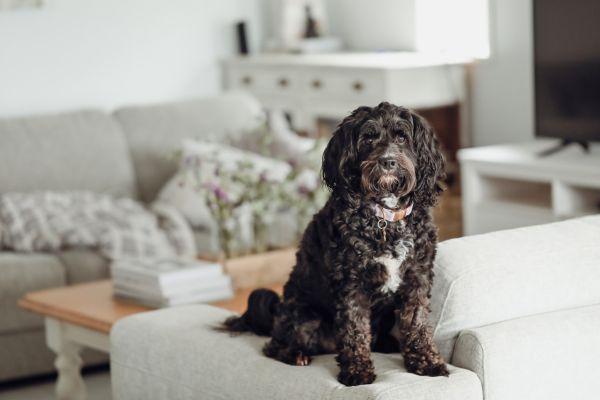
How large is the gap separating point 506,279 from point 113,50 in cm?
370

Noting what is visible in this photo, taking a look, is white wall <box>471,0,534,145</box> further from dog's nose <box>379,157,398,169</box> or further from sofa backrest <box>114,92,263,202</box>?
dog's nose <box>379,157,398,169</box>

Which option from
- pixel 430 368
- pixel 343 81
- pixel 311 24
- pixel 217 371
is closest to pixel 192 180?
pixel 343 81

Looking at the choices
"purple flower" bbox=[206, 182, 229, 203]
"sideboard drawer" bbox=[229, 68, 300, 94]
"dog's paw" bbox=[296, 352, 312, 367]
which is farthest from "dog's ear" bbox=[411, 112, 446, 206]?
"sideboard drawer" bbox=[229, 68, 300, 94]

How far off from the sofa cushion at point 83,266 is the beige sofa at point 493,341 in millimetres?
1784

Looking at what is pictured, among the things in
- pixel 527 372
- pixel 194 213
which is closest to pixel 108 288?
pixel 194 213

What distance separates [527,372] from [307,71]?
3494mm

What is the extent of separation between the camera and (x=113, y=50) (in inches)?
204

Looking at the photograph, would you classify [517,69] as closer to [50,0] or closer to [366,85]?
[366,85]

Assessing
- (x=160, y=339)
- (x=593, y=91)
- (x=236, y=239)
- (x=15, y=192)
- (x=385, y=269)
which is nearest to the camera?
(x=385, y=269)

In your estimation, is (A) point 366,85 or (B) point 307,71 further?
(B) point 307,71

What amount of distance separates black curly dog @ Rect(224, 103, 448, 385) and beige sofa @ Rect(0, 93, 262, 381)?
80.0 inches

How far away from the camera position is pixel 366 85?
4.71 metres

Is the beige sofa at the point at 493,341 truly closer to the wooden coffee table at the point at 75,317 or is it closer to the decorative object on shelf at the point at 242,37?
the wooden coffee table at the point at 75,317

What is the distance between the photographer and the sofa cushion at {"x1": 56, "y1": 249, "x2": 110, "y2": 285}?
3.77 metres
